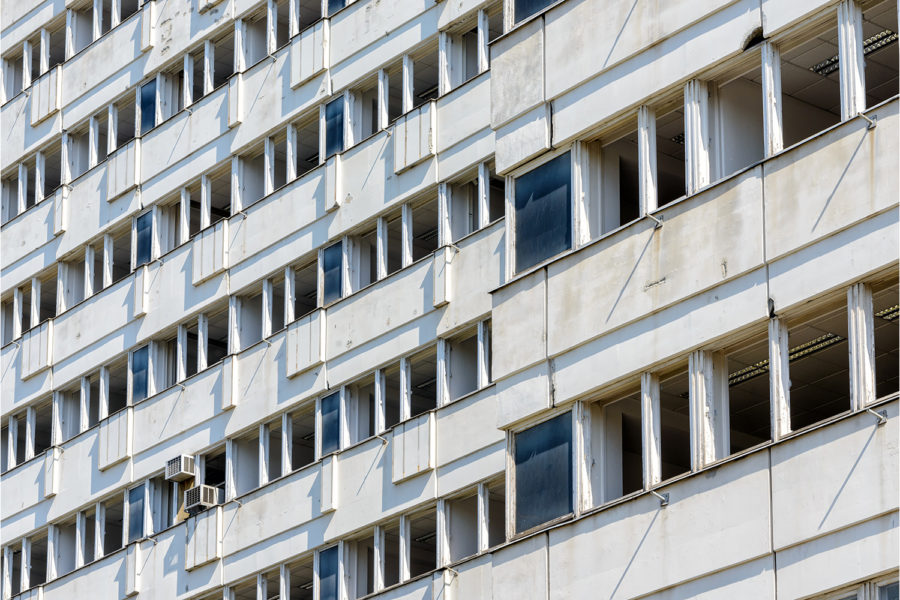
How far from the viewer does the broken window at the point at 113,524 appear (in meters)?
50.9

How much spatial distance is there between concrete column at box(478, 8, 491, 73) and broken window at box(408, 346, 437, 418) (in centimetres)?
520

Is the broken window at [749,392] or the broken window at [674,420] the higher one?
the broken window at [749,392]

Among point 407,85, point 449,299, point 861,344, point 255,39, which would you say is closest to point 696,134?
point 861,344

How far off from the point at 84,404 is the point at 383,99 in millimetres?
10944

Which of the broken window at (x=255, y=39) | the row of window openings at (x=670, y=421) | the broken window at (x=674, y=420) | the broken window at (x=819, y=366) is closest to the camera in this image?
the broken window at (x=819, y=366)

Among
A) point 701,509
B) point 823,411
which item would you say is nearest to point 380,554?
point 823,411

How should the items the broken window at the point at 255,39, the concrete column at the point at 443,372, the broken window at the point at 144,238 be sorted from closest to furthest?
1. the concrete column at the point at 443,372
2. the broken window at the point at 255,39
3. the broken window at the point at 144,238

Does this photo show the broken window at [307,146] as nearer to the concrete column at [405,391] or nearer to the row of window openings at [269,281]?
the row of window openings at [269,281]

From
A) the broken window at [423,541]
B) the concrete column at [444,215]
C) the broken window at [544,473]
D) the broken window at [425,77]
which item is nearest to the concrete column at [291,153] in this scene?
the broken window at [425,77]

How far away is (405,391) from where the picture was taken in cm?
4338

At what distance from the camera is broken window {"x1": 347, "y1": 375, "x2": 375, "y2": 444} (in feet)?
146

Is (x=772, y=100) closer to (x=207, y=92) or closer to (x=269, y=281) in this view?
(x=269, y=281)

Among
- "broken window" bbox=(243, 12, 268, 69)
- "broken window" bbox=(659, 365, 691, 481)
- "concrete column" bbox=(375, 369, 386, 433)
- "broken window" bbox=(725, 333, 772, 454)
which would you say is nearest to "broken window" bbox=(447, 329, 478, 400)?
"concrete column" bbox=(375, 369, 386, 433)

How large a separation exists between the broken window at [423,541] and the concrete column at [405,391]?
1.85m
